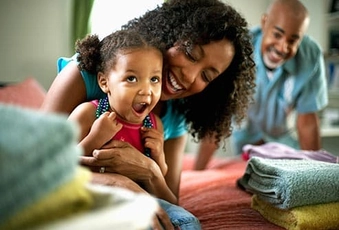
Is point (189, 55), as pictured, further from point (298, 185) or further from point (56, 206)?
point (56, 206)

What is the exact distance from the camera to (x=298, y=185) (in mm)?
883

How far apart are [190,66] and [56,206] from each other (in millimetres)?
675

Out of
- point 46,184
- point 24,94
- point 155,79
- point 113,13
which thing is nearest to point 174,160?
point 155,79

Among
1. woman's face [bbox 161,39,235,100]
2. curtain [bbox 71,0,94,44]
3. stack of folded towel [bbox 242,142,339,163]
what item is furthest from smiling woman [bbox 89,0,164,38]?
stack of folded towel [bbox 242,142,339,163]

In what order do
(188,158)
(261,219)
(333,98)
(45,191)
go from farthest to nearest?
(333,98)
(188,158)
(261,219)
(45,191)

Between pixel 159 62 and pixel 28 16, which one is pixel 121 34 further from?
pixel 28 16

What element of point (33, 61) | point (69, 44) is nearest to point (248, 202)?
point (69, 44)

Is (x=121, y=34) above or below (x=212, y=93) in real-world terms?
above

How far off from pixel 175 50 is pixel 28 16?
0.97 m

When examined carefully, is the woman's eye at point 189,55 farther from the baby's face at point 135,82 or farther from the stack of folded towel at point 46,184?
the stack of folded towel at point 46,184

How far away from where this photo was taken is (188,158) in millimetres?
1938

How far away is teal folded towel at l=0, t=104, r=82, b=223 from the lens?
36 cm

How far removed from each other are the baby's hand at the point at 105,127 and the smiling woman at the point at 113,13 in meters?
0.22

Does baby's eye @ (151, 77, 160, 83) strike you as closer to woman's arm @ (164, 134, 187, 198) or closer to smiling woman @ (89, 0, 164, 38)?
smiling woman @ (89, 0, 164, 38)
